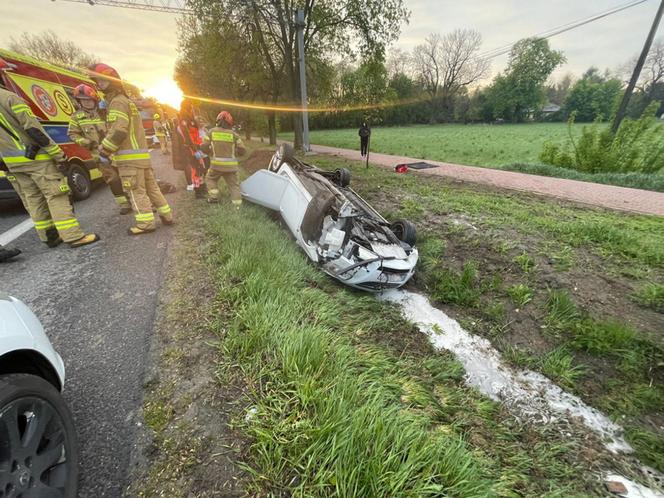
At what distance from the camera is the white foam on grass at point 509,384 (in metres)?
2.25

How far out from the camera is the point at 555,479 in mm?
1795

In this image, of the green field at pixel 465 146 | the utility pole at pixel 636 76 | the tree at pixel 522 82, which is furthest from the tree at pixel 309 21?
the tree at pixel 522 82

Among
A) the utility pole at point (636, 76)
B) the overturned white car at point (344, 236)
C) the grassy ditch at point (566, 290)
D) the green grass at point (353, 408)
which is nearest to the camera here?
the green grass at point (353, 408)

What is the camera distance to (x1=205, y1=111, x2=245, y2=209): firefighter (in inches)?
195

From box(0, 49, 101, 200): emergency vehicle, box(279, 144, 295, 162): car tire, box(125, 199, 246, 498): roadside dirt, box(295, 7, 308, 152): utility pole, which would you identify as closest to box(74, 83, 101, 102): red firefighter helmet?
box(0, 49, 101, 200): emergency vehicle

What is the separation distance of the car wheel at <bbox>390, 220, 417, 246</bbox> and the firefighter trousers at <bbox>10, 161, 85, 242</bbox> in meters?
4.24

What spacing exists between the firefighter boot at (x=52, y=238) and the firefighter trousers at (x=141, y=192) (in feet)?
2.97

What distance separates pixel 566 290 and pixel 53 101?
900 centimetres

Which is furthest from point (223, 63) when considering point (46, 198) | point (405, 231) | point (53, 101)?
point (405, 231)

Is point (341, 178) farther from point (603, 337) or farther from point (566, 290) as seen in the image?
point (603, 337)

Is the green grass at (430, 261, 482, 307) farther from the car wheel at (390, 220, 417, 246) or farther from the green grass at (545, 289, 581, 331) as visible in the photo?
the green grass at (545, 289, 581, 331)

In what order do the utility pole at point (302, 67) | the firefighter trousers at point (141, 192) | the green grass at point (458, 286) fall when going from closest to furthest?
the green grass at point (458, 286) < the firefighter trousers at point (141, 192) < the utility pole at point (302, 67)

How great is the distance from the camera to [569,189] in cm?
719

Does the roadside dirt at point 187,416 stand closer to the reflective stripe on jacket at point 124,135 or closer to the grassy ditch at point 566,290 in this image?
the reflective stripe on jacket at point 124,135
